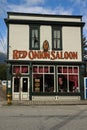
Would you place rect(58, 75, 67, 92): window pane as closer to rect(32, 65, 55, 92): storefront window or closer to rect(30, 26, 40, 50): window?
rect(32, 65, 55, 92): storefront window

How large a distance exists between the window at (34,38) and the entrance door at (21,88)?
124 inches

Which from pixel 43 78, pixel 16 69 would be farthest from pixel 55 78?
pixel 16 69

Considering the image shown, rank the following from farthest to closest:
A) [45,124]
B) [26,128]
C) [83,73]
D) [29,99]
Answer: [83,73] → [29,99] → [45,124] → [26,128]

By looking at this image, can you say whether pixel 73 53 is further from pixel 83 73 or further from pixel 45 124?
pixel 45 124

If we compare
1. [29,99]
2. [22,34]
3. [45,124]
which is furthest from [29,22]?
[45,124]

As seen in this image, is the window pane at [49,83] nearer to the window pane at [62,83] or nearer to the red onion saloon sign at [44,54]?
the window pane at [62,83]

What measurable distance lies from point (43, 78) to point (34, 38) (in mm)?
3982

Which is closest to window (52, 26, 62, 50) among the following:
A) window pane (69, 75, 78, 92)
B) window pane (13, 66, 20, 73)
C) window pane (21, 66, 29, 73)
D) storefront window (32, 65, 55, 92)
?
storefront window (32, 65, 55, 92)

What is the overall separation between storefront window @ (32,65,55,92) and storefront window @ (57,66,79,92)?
76 cm

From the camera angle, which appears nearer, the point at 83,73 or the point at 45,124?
the point at 45,124

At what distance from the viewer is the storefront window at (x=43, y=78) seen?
105 ft

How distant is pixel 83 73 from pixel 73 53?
2675 mm

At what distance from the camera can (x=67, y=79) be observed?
3272 cm

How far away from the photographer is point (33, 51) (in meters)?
32.2
